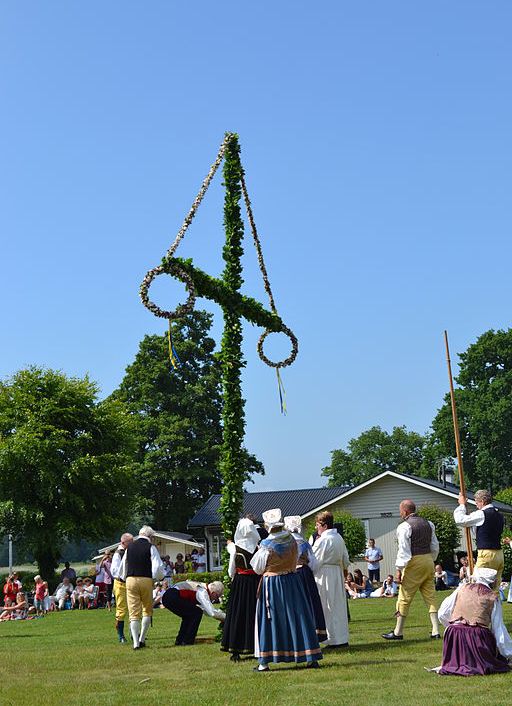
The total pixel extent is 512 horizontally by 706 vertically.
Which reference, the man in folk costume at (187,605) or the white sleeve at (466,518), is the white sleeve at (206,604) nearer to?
the man in folk costume at (187,605)

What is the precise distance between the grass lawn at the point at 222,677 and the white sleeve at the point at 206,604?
1.46 ft

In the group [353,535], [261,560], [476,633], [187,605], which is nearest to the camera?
[476,633]

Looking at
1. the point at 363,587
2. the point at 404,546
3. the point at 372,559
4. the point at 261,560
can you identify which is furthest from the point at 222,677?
the point at 372,559

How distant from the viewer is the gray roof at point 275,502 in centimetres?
5156

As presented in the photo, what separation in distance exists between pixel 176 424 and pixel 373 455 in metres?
39.3

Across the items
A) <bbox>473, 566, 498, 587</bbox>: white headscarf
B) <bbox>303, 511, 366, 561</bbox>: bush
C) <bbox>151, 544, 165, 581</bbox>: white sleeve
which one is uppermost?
<bbox>303, 511, 366, 561</bbox>: bush

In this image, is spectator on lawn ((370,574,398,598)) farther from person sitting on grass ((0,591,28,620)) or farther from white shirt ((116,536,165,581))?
→ white shirt ((116,536,165,581))

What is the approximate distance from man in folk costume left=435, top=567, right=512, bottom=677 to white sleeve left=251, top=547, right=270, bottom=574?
217 centimetres

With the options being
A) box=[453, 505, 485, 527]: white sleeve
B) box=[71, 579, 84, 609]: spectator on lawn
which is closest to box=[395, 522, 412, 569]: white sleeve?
box=[453, 505, 485, 527]: white sleeve

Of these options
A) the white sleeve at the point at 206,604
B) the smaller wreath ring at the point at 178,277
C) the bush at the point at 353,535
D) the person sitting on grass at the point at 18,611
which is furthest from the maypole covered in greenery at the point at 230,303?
the bush at the point at 353,535

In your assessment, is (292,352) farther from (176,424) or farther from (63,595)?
(176,424)

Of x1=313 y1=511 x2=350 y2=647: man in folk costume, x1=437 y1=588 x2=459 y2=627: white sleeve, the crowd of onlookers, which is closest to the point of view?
x1=437 y1=588 x2=459 y2=627: white sleeve

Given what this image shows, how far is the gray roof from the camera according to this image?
169ft

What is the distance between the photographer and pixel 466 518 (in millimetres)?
12094
